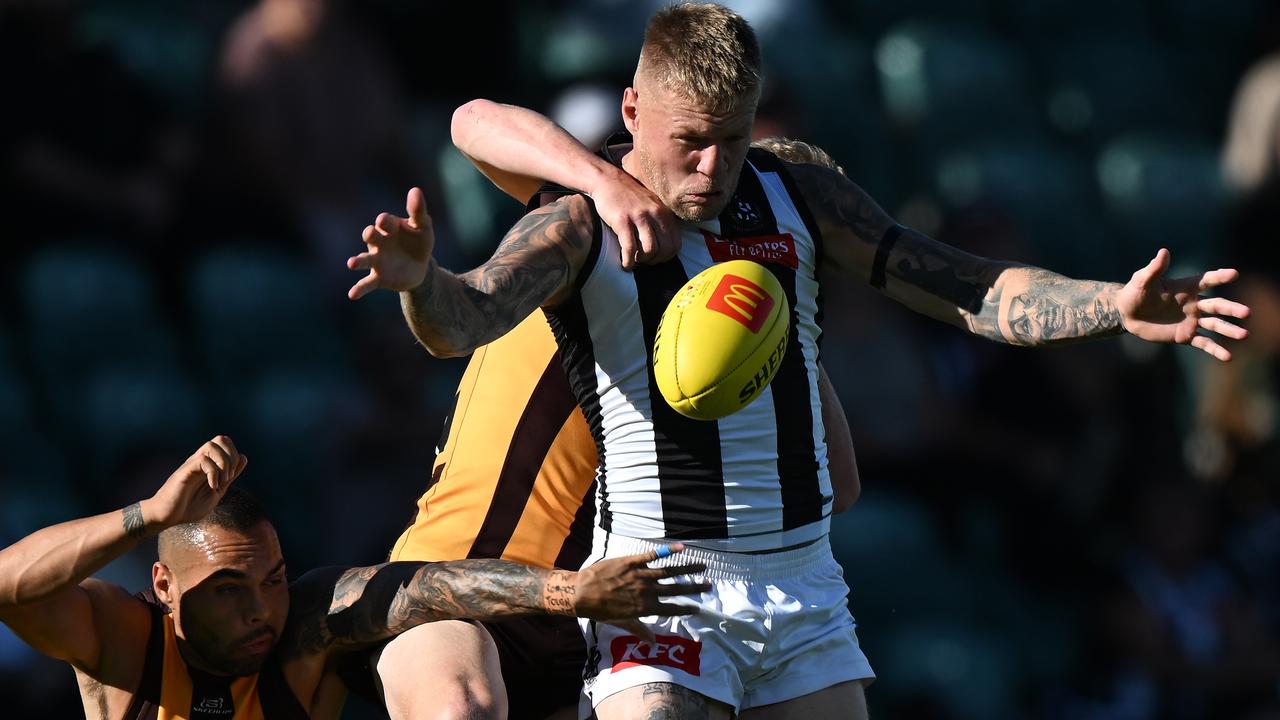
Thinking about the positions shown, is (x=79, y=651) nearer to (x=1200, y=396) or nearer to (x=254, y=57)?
(x=254, y=57)

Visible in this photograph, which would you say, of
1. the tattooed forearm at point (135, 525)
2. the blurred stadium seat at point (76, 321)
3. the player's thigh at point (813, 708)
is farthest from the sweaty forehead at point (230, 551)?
the blurred stadium seat at point (76, 321)

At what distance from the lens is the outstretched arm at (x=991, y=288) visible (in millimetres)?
4684

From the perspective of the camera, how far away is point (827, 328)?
9.50 m

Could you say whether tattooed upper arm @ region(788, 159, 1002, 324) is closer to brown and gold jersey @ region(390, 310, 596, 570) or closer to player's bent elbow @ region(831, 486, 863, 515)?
player's bent elbow @ region(831, 486, 863, 515)

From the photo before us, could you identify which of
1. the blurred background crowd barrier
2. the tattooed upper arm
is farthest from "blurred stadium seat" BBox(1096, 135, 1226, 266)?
the tattooed upper arm

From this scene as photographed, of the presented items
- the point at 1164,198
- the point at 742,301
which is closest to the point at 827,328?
the point at 1164,198

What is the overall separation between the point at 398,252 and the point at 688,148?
893 mm

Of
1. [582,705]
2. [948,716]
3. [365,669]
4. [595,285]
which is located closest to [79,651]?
[365,669]

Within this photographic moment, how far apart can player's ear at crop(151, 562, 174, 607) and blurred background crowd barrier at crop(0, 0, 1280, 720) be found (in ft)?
7.63

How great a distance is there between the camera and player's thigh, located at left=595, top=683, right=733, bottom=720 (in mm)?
4598

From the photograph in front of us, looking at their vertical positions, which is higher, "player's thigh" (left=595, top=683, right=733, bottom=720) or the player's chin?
the player's chin

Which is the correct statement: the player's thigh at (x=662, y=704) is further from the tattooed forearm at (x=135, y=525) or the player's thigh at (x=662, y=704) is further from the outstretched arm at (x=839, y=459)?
the tattooed forearm at (x=135, y=525)

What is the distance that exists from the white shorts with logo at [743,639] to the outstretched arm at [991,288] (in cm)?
76

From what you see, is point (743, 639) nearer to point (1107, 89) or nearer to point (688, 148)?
point (688, 148)
